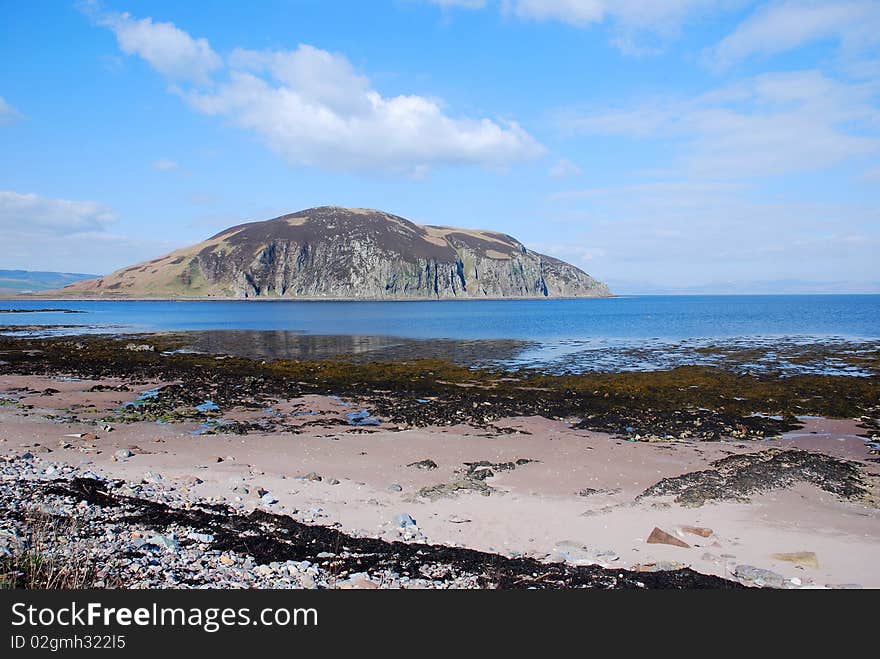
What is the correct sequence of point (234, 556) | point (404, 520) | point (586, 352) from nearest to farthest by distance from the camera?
point (234, 556) < point (404, 520) < point (586, 352)

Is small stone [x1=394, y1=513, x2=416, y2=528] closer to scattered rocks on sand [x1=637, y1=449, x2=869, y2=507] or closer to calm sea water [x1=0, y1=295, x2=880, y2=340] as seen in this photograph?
scattered rocks on sand [x1=637, y1=449, x2=869, y2=507]

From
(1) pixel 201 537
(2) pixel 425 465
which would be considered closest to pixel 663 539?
(2) pixel 425 465

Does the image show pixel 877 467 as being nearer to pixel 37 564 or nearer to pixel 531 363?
pixel 37 564

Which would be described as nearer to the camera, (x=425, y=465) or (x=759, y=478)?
(x=759, y=478)

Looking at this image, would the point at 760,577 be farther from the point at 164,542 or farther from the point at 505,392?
the point at 505,392

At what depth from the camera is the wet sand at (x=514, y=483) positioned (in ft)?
32.1

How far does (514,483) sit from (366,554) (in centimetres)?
592

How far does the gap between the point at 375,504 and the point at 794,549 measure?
27.1 feet

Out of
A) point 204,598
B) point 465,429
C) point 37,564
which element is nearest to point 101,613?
point 204,598

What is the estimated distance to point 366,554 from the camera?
8.87 m

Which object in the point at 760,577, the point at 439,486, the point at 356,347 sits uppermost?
the point at 356,347

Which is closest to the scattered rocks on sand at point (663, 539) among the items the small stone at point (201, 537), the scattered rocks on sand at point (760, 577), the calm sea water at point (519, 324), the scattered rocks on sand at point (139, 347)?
the scattered rocks on sand at point (760, 577)

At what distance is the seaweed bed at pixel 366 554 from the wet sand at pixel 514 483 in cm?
58

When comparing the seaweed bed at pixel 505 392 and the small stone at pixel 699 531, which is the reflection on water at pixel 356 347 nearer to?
the seaweed bed at pixel 505 392
